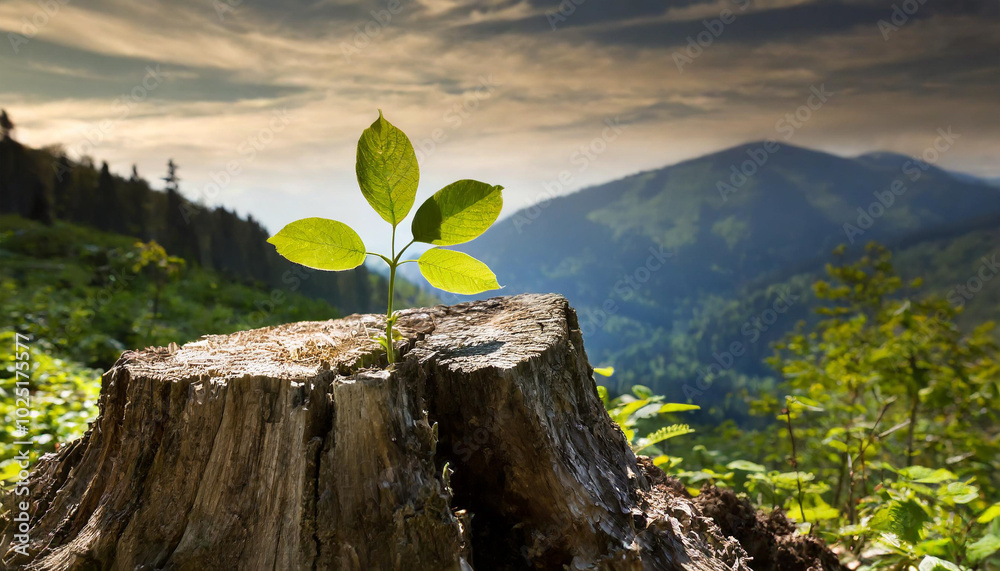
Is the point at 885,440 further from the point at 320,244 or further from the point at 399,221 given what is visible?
the point at 320,244

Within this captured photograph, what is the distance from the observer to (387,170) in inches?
57.0

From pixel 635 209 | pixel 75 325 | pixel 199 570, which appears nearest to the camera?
pixel 199 570

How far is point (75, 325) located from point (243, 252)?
405 centimetres

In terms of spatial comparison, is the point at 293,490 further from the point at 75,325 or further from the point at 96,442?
the point at 75,325

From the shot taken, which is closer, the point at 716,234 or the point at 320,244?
the point at 320,244

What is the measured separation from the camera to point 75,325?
230 inches

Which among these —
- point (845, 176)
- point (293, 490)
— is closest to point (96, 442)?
point (293, 490)

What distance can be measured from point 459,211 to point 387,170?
22 cm

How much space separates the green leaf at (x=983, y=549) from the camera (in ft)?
5.62

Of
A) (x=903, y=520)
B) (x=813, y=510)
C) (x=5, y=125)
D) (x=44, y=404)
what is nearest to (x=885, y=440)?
(x=813, y=510)

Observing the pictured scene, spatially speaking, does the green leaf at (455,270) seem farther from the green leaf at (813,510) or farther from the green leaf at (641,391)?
the green leaf at (813,510)

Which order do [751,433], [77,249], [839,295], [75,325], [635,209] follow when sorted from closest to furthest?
1. [839,295]
2. [751,433]
3. [75,325]
4. [77,249]
5. [635,209]

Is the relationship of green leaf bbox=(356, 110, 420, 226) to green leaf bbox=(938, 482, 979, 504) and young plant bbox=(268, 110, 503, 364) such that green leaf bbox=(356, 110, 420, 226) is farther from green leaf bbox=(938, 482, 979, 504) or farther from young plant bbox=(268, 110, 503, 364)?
green leaf bbox=(938, 482, 979, 504)

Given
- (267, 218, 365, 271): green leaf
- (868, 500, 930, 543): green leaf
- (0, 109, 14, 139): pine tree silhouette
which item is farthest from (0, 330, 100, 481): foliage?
(0, 109, 14, 139): pine tree silhouette
